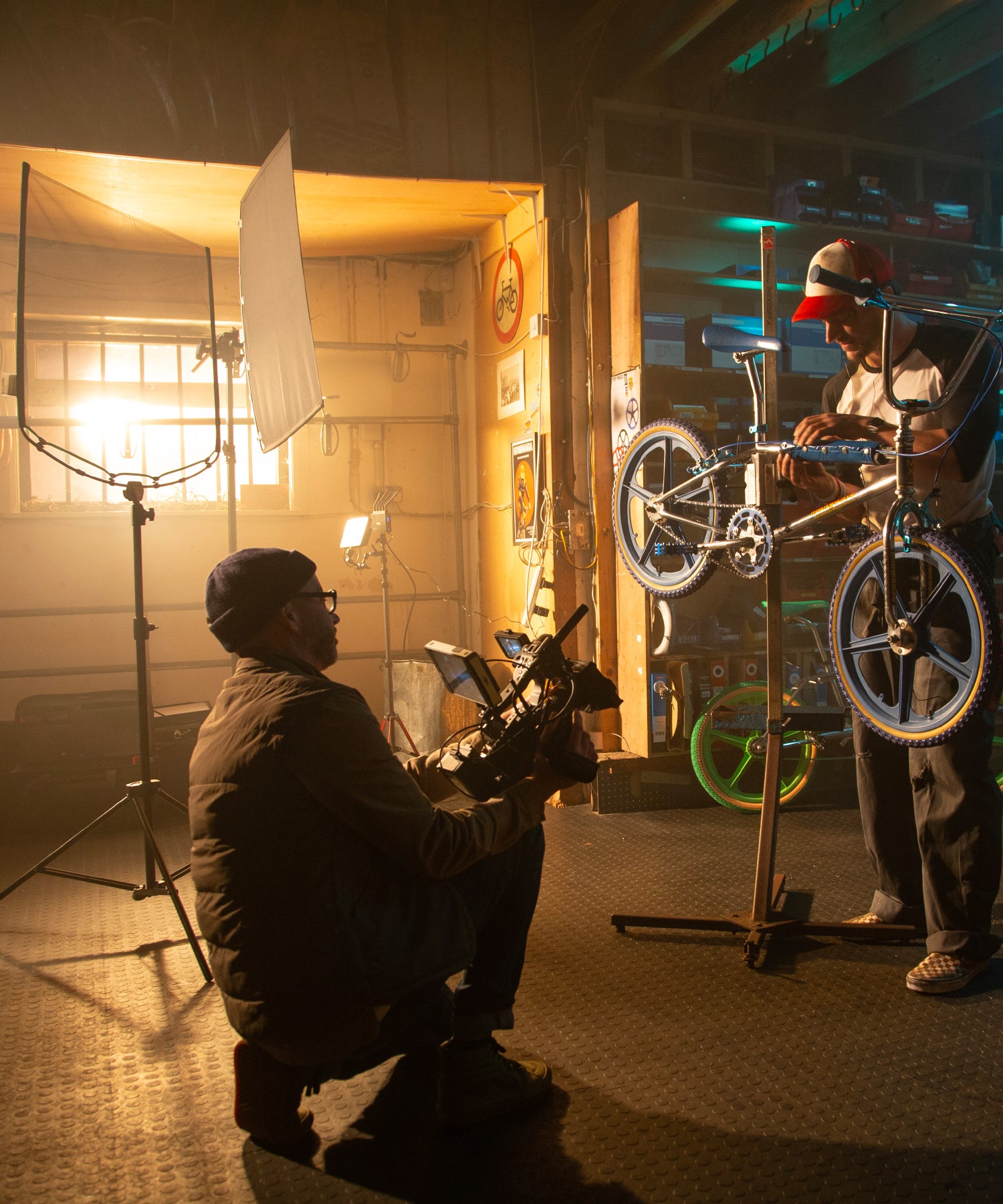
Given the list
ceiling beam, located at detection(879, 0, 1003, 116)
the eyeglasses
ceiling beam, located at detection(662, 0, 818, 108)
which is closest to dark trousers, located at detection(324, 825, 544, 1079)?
the eyeglasses

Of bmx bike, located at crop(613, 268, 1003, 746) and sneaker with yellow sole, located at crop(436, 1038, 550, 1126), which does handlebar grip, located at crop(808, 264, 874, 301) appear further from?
sneaker with yellow sole, located at crop(436, 1038, 550, 1126)

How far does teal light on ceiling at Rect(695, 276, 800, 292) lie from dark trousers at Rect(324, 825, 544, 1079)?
3118mm

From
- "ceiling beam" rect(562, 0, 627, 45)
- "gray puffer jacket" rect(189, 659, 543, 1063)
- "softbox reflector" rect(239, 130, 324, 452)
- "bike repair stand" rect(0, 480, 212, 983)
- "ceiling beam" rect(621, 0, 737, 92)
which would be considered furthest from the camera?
"ceiling beam" rect(562, 0, 627, 45)

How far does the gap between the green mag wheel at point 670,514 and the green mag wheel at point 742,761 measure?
1.01m

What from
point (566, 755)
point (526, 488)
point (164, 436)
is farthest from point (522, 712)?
point (164, 436)

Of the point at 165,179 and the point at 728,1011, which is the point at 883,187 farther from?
the point at 728,1011

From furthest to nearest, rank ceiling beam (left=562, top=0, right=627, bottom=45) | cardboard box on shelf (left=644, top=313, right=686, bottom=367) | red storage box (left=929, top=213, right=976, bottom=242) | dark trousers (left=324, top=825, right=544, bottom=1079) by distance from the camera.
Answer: red storage box (left=929, top=213, right=976, bottom=242)
cardboard box on shelf (left=644, top=313, right=686, bottom=367)
ceiling beam (left=562, top=0, right=627, bottom=45)
dark trousers (left=324, top=825, right=544, bottom=1079)

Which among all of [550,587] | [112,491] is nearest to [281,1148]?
[550,587]

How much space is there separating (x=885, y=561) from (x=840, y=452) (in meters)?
0.30

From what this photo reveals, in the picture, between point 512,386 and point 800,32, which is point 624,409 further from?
point 800,32

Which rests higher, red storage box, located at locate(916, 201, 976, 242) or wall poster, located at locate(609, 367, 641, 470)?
red storage box, located at locate(916, 201, 976, 242)

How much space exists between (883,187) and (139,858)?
4530mm

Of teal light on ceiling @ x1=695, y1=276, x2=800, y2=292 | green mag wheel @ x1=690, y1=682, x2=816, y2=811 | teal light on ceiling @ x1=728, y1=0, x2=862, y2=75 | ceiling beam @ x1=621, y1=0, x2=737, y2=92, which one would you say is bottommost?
green mag wheel @ x1=690, y1=682, x2=816, y2=811

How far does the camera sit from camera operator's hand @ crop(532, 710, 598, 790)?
1470 millimetres
